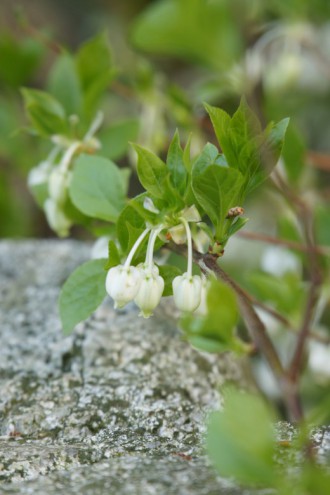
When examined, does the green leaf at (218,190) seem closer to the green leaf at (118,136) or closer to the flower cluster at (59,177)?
the flower cluster at (59,177)

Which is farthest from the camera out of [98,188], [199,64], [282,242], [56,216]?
[199,64]

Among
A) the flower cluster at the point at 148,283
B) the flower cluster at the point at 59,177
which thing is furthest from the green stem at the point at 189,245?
the flower cluster at the point at 59,177

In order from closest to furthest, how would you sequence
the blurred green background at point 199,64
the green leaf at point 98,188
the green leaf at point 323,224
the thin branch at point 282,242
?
the green leaf at point 98,188 < the thin branch at point 282,242 < the green leaf at point 323,224 < the blurred green background at point 199,64

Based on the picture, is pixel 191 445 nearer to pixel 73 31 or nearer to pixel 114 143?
pixel 114 143

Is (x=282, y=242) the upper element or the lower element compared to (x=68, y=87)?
lower

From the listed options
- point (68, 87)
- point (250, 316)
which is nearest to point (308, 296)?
point (250, 316)

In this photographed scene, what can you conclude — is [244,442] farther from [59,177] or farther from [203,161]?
[59,177]

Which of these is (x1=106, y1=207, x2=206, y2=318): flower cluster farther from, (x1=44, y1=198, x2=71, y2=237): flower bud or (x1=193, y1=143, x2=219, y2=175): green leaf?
(x1=44, y1=198, x2=71, y2=237): flower bud
